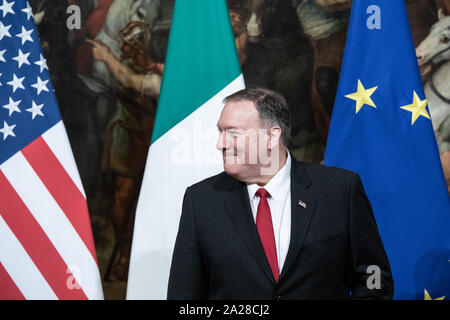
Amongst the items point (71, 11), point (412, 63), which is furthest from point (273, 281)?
point (71, 11)

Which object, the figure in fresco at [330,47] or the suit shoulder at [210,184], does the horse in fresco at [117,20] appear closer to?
the figure in fresco at [330,47]

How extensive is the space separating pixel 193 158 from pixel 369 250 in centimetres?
138

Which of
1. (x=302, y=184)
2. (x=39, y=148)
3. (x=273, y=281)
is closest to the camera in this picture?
(x=273, y=281)

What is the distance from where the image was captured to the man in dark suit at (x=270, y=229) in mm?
1920

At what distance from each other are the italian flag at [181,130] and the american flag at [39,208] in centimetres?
36

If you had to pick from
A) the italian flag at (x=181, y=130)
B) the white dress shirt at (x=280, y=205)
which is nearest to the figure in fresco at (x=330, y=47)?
the italian flag at (x=181, y=130)

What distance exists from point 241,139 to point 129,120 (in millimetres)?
1988

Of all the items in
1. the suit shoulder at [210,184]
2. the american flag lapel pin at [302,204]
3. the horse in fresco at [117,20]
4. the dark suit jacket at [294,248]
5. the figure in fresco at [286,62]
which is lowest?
the dark suit jacket at [294,248]

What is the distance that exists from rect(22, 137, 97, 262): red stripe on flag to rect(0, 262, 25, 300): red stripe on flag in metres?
0.51

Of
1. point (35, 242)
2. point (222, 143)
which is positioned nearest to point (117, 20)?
point (35, 242)

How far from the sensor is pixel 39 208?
3.08 meters
